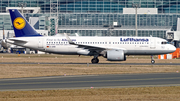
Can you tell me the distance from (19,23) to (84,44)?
32.0 feet

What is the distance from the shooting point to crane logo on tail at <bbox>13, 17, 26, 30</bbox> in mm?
44469

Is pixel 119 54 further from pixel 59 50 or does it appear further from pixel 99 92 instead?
pixel 99 92

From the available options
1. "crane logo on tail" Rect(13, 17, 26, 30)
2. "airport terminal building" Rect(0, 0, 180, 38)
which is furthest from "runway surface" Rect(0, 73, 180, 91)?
"airport terminal building" Rect(0, 0, 180, 38)

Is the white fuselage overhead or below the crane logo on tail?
below

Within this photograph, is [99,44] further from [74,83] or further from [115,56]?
[74,83]

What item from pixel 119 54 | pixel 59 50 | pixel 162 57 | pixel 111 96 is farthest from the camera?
pixel 162 57

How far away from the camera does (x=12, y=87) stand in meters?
20.0

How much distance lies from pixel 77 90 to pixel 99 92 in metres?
1.45

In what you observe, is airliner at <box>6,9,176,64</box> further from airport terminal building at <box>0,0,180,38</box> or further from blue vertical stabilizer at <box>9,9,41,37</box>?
airport terminal building at <box>0,0,180,38</box>

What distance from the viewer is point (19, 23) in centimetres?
4453

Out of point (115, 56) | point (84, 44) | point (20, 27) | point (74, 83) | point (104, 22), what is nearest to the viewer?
point (74, 83)

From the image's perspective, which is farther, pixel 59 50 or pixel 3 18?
pixel 3 18

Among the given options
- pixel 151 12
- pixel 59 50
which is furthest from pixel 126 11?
pixel 59 50

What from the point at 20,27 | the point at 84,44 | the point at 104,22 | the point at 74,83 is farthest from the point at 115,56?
the point at 104,22
